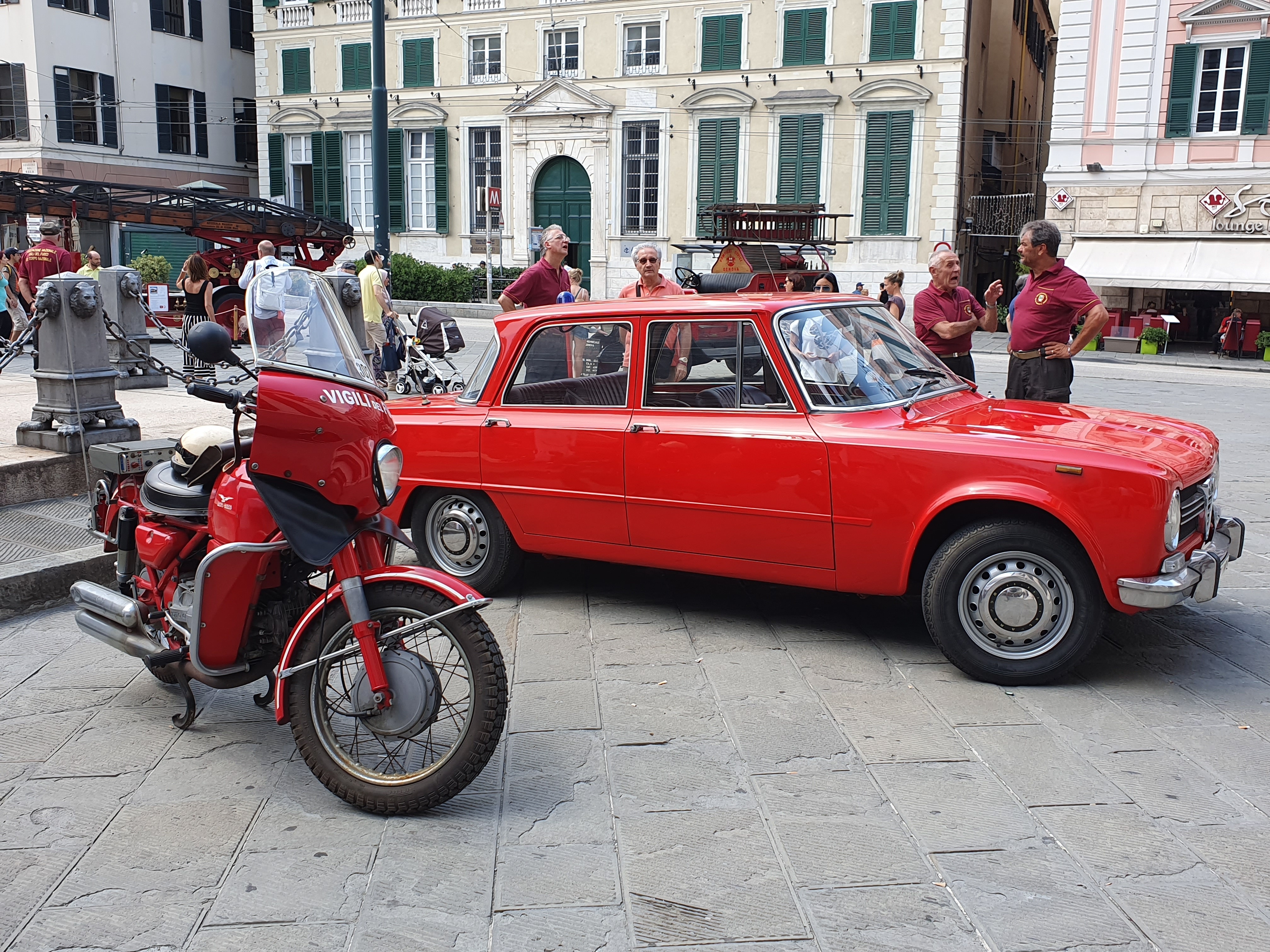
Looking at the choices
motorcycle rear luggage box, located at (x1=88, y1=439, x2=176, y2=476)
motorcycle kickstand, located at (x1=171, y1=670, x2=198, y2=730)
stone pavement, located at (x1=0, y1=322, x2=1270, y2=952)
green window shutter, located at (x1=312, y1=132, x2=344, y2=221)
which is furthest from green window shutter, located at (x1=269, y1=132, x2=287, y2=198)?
motorcycle kickstand, located at (x1=171, y1=670, x2=198, y2=730)

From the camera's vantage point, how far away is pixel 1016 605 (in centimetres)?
462

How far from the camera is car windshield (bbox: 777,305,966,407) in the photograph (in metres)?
5.11

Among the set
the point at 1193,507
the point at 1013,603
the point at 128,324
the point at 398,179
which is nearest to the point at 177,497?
the point at 1013,603

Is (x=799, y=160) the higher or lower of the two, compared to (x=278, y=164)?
lower

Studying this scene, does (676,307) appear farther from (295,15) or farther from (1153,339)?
(295,15)


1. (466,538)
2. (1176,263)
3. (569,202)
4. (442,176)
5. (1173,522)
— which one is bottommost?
(466,538)

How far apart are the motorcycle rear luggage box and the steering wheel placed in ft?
50.1

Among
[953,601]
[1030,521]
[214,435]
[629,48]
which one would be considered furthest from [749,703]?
[629,48]

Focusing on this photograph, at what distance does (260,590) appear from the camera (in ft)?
12.4

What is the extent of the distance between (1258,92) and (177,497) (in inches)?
1022

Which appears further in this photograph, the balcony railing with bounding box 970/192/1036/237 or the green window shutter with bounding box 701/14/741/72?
the balcony railing with bounding box 970/192/1036/237

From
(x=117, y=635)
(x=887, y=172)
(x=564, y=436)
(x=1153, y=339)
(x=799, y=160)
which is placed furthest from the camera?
(x=799, y=160)

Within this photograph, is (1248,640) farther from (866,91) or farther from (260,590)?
(866,91)

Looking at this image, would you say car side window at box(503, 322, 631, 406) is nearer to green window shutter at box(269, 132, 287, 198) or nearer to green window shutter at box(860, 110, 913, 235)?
green window shutter at box(860, 110, 913, 235)
